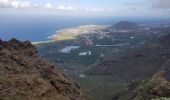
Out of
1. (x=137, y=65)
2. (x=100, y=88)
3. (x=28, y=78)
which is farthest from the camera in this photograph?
(x=137, y=65)

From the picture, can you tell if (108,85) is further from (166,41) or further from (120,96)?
(166,41)

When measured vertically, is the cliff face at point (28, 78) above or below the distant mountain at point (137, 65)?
above

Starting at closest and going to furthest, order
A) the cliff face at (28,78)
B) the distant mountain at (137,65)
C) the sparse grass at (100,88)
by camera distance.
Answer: the cliff face at (28,78) < the sparse grass at (100,88) < the distant mountain at (137,65)

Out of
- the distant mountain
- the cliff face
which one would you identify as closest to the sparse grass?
the cliff face

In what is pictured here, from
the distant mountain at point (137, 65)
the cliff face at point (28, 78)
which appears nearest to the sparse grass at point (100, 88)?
the cliff face at point (28, 78)

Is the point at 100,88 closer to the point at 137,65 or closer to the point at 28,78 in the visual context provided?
the point at 137,65

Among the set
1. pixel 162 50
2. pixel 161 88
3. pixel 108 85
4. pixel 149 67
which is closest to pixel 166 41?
pixel 162 50

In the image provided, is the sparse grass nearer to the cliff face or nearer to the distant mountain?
the cliff face

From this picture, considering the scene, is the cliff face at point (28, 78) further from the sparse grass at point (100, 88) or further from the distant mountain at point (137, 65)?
the distant mountain at point (137, 65)

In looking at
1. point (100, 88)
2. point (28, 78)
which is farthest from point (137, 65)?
point (28, 78)
